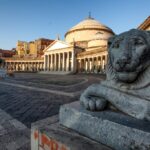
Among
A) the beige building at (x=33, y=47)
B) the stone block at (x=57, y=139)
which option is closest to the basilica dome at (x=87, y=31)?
the beige building at (x=33, y=47)

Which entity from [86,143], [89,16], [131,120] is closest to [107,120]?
[131,120]

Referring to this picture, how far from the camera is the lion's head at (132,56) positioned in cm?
157

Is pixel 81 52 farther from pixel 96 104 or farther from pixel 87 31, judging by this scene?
pixel 96 104

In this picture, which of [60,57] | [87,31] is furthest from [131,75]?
[87,31]

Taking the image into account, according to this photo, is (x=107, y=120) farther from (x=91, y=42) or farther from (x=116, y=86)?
(x=91, y=42)

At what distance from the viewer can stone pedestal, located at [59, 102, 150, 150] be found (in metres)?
1.31

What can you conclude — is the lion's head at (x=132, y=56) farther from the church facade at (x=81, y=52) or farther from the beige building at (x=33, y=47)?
the beige building at (x=33, y=47)

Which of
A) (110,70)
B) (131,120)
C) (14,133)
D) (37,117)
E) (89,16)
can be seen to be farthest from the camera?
(89,16)

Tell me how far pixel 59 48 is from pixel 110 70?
52198 mm

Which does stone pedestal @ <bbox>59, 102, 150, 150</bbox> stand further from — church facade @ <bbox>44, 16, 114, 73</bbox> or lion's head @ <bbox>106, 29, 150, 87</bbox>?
church facade @ <bbox>44, 16, 114, 73</bbox>

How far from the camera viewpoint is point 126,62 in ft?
5.21

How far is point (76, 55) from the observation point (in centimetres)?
5009

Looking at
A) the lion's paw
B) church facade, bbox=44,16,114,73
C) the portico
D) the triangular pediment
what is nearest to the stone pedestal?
the lion's paw

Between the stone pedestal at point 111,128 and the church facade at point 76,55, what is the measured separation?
37.2 m
